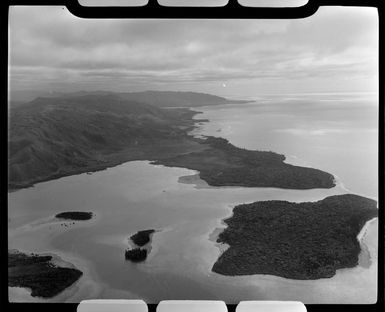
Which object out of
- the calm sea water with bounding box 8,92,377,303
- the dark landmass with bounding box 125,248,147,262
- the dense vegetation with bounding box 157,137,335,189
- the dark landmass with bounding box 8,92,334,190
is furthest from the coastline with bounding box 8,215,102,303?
the dense vegetation with bounding box 157,137,335,189

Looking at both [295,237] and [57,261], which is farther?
[295,237]

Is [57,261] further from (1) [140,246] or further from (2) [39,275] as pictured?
(1) [140,246]

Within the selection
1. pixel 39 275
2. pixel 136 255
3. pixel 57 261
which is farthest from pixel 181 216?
pixel 39 275

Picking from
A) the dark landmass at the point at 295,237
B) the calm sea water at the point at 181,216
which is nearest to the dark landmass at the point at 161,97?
the calm sea water at the point at 181,216

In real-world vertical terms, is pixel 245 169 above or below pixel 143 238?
above

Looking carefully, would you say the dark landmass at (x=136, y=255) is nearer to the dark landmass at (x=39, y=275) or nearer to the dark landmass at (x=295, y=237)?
the dark landmass at (x=39, y=275)

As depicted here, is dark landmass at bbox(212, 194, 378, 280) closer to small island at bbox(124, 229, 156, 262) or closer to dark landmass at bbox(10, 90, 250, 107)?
small island at bbox(124, 229, 156, 262)

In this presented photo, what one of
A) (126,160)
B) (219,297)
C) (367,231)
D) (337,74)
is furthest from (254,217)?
(337,74)
